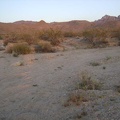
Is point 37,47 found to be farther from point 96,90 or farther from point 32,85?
point 96,90

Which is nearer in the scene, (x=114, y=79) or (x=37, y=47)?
(x=114, y=79)

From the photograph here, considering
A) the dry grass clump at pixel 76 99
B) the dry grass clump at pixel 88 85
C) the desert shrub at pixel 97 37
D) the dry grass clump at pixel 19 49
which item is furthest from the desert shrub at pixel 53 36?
the dry grass clump at pixel 76 99

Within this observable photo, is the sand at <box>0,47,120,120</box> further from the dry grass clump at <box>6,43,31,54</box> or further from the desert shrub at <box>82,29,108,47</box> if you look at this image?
the desert shrub at <box>82,29,108,47</box>

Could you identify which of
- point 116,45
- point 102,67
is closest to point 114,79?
point 102,67

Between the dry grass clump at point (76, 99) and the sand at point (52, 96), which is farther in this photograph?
the dry grass clump at point (76, 99)

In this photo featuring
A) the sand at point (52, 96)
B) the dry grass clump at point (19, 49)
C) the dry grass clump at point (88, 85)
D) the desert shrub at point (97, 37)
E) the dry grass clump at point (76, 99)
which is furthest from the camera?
the desert shrub at point (97, 37)

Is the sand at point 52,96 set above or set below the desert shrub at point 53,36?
below

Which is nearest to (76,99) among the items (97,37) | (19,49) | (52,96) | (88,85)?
(52,96)

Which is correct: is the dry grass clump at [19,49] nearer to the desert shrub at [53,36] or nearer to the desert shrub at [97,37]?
the desert shrub at [53,36]

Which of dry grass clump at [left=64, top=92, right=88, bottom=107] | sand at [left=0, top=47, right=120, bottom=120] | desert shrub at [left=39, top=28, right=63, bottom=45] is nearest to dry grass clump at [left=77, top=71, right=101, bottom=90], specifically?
sand at [left=0, top=47, right=120, bottom=120]

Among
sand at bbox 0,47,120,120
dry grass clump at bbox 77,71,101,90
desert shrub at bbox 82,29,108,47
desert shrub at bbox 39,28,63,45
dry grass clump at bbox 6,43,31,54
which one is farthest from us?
desert shrub at bbox 82,29,108,47

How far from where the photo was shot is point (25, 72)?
13.5m

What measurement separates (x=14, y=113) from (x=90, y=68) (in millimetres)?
6227

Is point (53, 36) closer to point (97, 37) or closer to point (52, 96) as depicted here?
point (97, 37)
